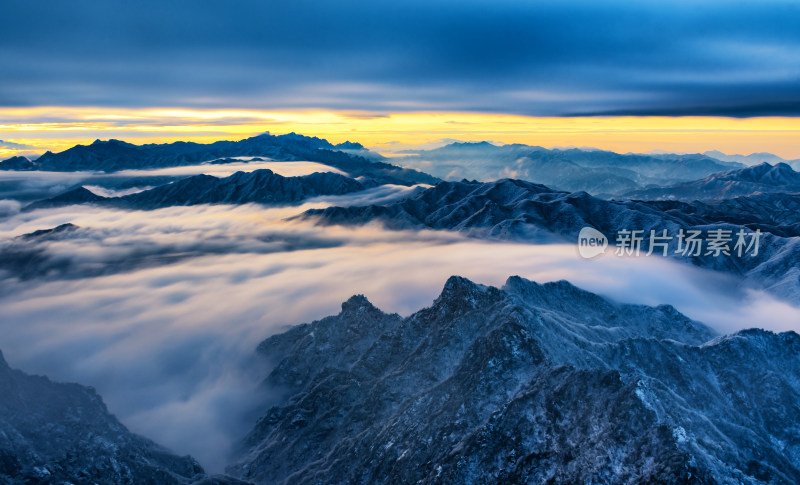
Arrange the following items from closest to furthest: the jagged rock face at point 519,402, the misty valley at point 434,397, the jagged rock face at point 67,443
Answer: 1. the jagged rock face at point 519,402
2. the misty valley at point 434,397
3. the jagged rock face at point 67,443

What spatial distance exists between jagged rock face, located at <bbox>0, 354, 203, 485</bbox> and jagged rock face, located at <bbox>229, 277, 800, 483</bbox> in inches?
913

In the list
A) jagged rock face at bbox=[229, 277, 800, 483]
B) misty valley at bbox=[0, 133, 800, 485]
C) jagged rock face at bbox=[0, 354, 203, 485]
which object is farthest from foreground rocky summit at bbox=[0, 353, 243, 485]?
jagged rock face at bbox=[229, 277, 800, 483]

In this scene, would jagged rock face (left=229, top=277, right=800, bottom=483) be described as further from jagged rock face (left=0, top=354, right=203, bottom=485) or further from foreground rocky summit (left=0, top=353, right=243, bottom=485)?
jagged rock face (left=0, top=354, right=203, bottom=485)

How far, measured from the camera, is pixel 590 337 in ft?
309

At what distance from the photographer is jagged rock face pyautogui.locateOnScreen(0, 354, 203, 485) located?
195 ft

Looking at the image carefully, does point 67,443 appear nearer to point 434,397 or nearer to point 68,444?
point 68,444

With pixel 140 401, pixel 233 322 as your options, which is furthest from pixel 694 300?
pixel 140 401

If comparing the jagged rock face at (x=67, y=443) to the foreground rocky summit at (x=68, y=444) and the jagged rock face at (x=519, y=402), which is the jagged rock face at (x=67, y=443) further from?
the jagged rock face at (x=519, y=402)

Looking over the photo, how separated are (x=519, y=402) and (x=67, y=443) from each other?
218 ft

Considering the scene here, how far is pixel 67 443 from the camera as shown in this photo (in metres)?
66.6

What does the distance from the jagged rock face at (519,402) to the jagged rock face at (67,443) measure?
2318 centimetres

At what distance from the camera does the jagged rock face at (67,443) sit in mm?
59531

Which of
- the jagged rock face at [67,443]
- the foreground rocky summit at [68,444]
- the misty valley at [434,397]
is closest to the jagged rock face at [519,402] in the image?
the misty valley at [434,397]

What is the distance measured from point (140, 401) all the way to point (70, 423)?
59.7 metres
